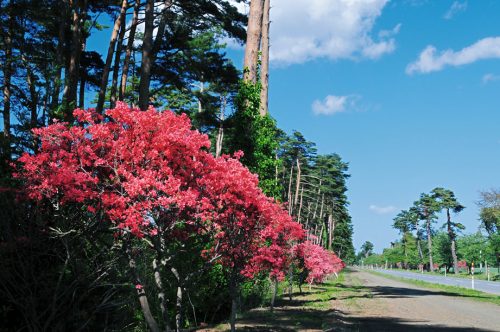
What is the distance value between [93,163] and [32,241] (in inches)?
52.3

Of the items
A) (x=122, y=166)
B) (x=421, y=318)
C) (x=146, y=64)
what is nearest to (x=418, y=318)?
(x=421, y=318)

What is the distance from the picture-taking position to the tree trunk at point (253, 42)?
13.6 m

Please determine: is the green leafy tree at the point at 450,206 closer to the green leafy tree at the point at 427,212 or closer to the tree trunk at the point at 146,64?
the green leafy tree at the point at 427,212

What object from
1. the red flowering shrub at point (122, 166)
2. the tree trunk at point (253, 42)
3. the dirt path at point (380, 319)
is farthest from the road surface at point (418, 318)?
the tree trunk at point (253, 42)

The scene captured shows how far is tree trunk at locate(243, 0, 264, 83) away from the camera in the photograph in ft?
44.6

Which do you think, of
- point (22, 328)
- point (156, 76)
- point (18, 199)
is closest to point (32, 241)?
point (18, 199)

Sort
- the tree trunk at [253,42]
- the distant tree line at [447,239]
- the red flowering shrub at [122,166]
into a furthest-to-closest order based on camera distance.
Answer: the distant tree line at [447,239], the tree trunk at [253,42], the red flowering shrub at [122,166]

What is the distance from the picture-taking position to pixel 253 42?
13578 millimetres

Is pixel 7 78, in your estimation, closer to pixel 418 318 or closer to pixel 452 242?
pixel 418 318

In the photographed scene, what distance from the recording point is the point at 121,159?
6148 mm

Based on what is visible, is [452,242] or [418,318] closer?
[418,318]

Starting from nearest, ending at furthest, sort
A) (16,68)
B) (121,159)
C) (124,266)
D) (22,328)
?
(22,328), (121,159), (124,266), (16,68)

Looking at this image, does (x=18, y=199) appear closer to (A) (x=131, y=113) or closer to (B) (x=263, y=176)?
(A) (x=131, y=113)

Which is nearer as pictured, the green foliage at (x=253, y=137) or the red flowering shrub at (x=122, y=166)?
the red flowering shrub at (x=122, y=166)
